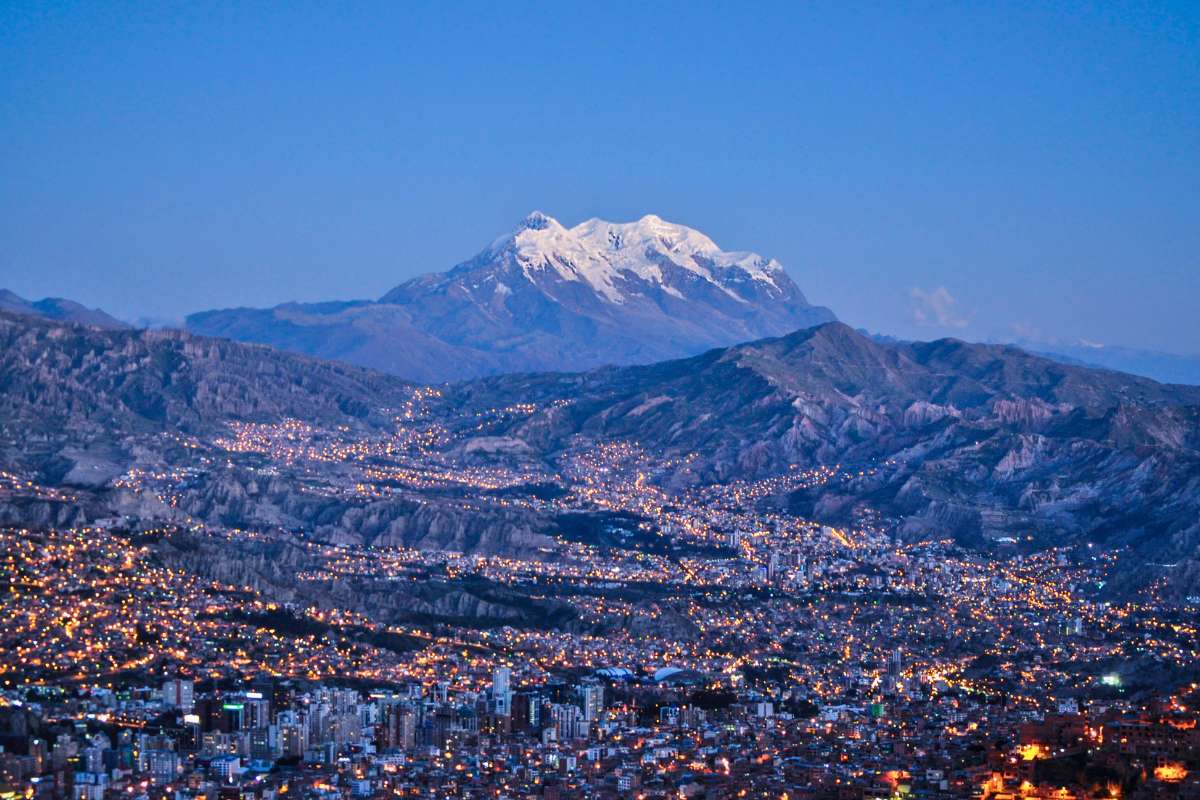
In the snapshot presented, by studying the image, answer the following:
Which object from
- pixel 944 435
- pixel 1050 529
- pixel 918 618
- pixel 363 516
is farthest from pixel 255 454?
pixel 918 618

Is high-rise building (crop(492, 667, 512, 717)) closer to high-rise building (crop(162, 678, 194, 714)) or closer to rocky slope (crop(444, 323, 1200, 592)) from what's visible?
high-rise building (crop(162, 678, 194, 714))

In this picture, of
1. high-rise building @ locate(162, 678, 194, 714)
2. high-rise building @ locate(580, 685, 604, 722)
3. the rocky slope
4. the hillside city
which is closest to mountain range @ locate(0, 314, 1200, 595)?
the rocky slope

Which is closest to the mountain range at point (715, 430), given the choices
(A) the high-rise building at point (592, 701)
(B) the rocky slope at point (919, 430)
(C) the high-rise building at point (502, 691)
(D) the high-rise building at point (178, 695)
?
(B) the rocky slope at point (919, 430)

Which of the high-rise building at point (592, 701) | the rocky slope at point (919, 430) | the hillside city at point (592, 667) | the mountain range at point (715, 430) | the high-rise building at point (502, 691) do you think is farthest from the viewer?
the rocky slope at point (919, 430)

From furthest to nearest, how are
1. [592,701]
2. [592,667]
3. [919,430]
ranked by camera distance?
[919,430], [592,667], [592,701]

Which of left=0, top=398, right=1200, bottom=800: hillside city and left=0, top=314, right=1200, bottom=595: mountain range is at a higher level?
left=0, top=314, right=1200, bottom=595: mountain range

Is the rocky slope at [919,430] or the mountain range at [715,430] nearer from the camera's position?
the mountain range at [715,430]

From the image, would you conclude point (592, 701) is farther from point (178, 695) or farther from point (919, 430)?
point (919, 430)

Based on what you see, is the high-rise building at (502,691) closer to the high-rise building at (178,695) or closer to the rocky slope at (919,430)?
the high-rise building at (178,695)

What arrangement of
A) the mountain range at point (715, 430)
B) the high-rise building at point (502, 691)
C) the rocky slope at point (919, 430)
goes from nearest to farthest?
1. the high-rise building at point (502, 691)
2. the mountain range at point (715, 430)
3. the rocky slope at point (919, 430)

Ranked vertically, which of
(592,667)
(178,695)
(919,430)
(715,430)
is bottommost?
(178,695)

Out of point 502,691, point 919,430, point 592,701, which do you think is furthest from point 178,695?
point 919,430
